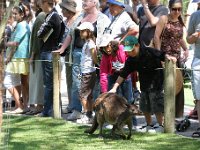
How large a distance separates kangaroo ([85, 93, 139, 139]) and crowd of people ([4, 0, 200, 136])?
0.36 meters

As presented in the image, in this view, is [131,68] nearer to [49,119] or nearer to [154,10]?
[154,10]

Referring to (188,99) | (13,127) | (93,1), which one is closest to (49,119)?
(13,127)

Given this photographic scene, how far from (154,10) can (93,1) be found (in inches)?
45.3

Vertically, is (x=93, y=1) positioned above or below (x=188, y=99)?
above

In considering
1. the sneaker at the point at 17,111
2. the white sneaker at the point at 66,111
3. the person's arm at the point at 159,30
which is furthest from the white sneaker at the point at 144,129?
the sneaker at the point at 17,111

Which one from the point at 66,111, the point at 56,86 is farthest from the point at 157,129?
the point at 66,111

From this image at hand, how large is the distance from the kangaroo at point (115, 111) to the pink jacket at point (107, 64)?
66 centimetres

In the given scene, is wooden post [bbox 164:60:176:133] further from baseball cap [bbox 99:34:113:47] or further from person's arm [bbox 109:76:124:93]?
baseball cap [bbox 99:34:113:47]

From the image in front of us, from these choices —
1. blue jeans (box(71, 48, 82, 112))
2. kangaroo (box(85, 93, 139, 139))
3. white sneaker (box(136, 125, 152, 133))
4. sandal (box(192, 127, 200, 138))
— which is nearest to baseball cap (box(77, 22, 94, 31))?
blue jeans (box(71, 48, 82, 112))

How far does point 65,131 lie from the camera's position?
1009cm

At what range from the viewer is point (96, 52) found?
10.7m

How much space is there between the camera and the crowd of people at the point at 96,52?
31.8ft

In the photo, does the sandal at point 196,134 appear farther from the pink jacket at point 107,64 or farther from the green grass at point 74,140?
the pink jacket at point 107,64

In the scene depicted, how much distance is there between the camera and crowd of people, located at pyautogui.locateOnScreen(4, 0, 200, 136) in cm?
968
